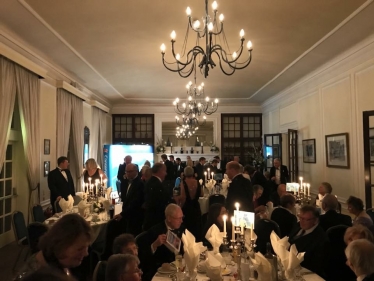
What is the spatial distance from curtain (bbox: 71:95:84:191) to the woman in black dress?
4.80 m

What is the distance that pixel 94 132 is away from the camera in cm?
1223

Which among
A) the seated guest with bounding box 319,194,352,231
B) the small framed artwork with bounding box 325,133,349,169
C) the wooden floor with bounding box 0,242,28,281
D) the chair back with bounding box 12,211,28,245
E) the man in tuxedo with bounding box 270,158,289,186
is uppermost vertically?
the small framed artwork with bounding box 325,133,349,169

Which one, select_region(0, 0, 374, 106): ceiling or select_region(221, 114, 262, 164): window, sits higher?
select_region(0, 0, 374, 106): ceiling

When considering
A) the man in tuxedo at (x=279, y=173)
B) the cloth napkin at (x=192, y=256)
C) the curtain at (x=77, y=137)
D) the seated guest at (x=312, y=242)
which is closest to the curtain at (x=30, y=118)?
the curtain at (x=77, y=137)

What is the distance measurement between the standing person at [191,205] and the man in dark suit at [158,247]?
68.7 inches

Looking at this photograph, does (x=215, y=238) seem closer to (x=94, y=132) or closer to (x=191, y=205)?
(x=191, y=205)

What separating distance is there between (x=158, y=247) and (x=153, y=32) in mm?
4091

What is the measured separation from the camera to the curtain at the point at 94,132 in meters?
12.0

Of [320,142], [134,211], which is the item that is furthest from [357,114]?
[134,211]

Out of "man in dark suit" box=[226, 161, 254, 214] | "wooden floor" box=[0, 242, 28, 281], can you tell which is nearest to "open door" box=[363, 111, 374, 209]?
"man in dark suit" box=[226, 161, 254, 214]

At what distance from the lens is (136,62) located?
832cm

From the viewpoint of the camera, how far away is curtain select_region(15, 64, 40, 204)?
649 cm

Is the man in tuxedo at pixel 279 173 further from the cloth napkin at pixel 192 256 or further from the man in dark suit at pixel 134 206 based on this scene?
the cloth napkin at pixel 192 256

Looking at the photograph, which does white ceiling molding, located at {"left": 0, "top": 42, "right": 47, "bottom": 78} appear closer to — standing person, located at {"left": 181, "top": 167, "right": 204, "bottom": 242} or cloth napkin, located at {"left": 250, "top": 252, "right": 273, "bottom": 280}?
standing person, located at {"left": 181, "top": 167, "right": 204, "bottom": 242}
